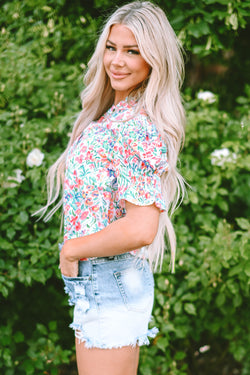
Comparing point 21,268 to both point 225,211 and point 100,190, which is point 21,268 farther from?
point 225,211

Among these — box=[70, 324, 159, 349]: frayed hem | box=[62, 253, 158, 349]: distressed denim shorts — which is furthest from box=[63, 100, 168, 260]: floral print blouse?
box=[70, 324, 159, 349]: frayed hem

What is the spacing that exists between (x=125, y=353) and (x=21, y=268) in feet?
3.12

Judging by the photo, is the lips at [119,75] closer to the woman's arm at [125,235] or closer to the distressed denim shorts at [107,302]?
the woman's arm at [125,235]

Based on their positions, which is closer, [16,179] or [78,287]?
[78,287]

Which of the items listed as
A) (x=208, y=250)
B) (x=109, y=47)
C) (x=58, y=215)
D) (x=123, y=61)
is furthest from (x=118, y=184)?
(x=208, y=250)

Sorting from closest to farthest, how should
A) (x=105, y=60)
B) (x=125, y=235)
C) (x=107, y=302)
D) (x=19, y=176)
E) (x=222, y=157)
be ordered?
(x=125, y=235), (x=107, y=302), (x=105, y=60), (x=19, y=176), (x=222, y=157)

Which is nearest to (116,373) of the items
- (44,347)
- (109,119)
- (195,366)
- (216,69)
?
(109,119)

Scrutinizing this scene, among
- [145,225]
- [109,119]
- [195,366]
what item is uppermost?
[109,119]

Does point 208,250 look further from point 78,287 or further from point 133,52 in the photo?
point 133,52

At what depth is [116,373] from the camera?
1.55 meters

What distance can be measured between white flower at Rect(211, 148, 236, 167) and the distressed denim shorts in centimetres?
118

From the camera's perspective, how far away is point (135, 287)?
1578 millimetres

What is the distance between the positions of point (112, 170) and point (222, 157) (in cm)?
122

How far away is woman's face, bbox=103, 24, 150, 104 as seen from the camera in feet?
5.09
